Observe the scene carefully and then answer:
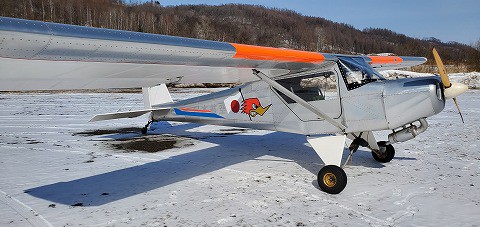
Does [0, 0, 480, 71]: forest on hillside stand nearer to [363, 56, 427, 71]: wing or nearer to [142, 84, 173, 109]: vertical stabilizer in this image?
[363, 56, 427, 71]: wing

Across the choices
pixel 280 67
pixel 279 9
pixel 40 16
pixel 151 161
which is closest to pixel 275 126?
pixel 280 67

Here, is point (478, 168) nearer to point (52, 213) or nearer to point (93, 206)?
point (93, 206)

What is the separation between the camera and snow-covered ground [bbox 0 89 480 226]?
3.87 metres

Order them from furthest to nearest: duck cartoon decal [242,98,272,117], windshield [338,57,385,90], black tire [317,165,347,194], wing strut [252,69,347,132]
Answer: duck cartoon decal [242,98,272,117] → wing strut [252,69,347,132] → windshield [338,57,385,90] → black tire [317,165,347,194]

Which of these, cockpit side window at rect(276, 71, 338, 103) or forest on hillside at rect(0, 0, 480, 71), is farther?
forest on hillside at rect(0, 0, 480, 71)

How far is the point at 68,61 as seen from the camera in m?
3.18

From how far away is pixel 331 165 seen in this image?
486cm

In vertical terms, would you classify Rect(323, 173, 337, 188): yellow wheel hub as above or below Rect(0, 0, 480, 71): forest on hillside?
below

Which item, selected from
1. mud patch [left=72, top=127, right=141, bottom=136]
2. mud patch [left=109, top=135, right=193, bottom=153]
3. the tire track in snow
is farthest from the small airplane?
mud patch [left=72, top=127, right=141, bottom=136]

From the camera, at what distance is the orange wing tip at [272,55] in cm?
450

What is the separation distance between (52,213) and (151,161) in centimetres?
270

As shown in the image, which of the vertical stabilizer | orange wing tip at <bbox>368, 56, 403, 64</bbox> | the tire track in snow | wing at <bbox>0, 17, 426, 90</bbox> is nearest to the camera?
wing at <bbox>0, 17, 426, 90</bbox>

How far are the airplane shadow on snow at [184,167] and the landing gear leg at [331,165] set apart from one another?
2.04 feet

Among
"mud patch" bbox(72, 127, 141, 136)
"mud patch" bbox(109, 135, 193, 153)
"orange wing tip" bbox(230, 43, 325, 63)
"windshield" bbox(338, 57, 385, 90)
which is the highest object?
"orange wing tip" bbox(230, 43, 325, 63)
